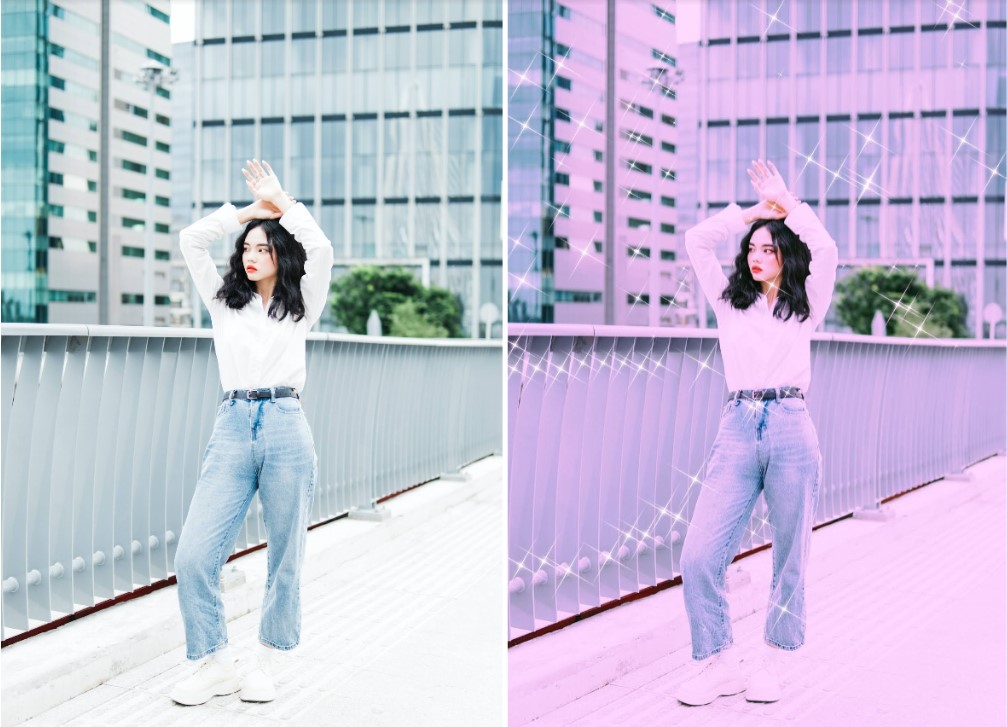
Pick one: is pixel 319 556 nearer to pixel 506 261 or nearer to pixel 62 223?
pixel 506 261

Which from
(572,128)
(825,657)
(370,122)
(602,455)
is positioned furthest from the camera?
(370,122)

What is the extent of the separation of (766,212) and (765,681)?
4.26 feet

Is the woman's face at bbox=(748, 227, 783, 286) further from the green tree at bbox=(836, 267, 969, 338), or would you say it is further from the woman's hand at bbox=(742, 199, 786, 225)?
the green tree at bbox=(836, 267, 969, 338)

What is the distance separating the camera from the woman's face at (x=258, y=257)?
3.07 metres

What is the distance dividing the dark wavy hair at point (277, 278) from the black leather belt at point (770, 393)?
1.36m

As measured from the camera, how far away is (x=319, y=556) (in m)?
5.04

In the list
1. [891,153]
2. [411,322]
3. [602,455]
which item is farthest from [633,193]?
[891,153]

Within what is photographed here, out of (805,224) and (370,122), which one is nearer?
(805,224)

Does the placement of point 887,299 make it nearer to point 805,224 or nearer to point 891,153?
point 891,153

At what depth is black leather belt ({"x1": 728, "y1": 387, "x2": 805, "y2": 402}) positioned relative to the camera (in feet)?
8.80

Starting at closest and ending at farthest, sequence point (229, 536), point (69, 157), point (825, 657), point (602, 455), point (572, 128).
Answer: point (229, 536), point (825, 657), point (572, 128), point (602, 455), point (69, 157)

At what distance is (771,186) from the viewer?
262 cm

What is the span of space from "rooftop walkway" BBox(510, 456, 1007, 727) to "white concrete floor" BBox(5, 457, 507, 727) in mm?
237

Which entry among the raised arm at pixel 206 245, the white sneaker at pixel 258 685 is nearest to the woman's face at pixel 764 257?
the raised arm at pixel 206 245
